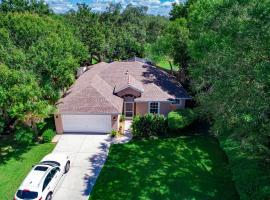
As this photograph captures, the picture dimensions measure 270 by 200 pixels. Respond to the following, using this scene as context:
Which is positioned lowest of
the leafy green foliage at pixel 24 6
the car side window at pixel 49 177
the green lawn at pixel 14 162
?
the green lawn at pixel 14 162

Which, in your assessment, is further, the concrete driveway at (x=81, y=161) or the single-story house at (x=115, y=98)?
the single-story house at (x=115, y=98)

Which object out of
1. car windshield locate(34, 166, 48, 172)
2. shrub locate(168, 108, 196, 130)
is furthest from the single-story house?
car windshield locate(34, 166, 48, 172)

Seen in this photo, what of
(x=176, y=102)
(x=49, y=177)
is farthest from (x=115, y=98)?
(x=49, y=177)

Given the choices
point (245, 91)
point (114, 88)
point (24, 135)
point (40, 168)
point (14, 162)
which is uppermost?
point (245, 91)

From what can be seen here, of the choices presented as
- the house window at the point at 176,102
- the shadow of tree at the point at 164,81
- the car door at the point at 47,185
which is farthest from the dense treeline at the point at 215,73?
the car door at the point at 47,185

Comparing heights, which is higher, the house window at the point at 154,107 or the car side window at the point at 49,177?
the house window at the point at 154,107

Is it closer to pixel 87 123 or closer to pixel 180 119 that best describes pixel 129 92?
pixel 87 123

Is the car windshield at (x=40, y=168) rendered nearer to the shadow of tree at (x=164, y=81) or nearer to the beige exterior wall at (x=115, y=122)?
the beige exterior wall at (x=115, y=122)
